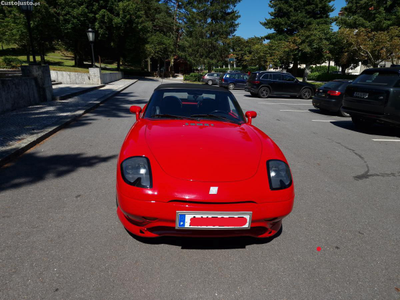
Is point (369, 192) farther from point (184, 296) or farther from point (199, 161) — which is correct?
point (184, 296)

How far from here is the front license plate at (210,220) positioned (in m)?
2.00

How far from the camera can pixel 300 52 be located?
33812 mm

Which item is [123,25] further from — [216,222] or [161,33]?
[216,222]

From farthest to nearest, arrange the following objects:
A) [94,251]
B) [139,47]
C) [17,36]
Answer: [139,47] < [17,36] < [94,251]

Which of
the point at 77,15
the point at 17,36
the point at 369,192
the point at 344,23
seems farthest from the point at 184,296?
the point at 344,23

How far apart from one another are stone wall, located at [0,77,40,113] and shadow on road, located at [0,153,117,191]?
462 cm

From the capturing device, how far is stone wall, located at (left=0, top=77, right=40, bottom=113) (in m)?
7.87

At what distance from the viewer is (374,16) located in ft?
108

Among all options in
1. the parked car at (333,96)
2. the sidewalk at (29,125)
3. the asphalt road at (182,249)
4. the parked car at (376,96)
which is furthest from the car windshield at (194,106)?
the parked car at (333,96)

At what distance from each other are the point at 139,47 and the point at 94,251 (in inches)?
1598

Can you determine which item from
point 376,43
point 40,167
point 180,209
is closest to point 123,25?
point 376,43

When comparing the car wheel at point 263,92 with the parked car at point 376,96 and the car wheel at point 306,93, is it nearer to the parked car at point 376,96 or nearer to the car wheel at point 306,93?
the car wheel at point 306,93

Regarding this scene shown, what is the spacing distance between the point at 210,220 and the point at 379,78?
7.58 metres

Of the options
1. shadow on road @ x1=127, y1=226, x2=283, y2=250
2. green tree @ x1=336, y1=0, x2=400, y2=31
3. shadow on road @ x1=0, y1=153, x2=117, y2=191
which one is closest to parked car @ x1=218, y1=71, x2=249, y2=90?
green tree @ x1=336, y1=0, x2=400, y2=31
